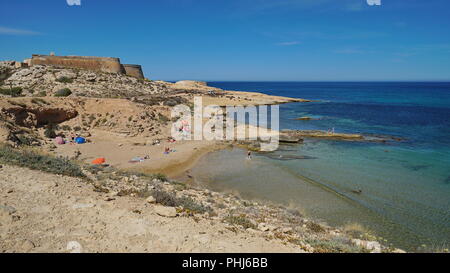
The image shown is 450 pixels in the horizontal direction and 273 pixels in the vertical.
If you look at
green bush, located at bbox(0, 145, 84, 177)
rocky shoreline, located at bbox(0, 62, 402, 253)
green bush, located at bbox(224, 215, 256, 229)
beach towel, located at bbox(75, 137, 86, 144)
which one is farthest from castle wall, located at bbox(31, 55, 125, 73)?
green bush, located at bbox(224, 215, 256, 229)

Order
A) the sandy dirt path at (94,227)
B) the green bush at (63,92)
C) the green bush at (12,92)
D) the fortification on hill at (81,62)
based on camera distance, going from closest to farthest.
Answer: the sandy dirt path at (94,227), the green bush at (12,92), the green bush at (63,92), the fortification on hill at (81,62)

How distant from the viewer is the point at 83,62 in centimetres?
4822

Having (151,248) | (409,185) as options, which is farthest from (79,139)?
(409,185)

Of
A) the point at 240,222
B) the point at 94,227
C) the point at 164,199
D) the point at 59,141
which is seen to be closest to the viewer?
the point at 94,227

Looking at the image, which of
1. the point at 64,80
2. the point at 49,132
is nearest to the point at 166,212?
the point at 49,132

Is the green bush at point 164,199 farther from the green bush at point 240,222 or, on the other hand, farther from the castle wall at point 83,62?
the castle wall at point 83,62

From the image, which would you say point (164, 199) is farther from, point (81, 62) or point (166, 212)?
point (81, 62)

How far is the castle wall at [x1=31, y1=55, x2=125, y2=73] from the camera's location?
4456cm

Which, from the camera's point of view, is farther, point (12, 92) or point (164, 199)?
point (12, 92)

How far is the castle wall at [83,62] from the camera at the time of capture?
146 ft

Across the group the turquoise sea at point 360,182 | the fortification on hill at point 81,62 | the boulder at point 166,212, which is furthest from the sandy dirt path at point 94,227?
the fortification on hill at point 81,62
